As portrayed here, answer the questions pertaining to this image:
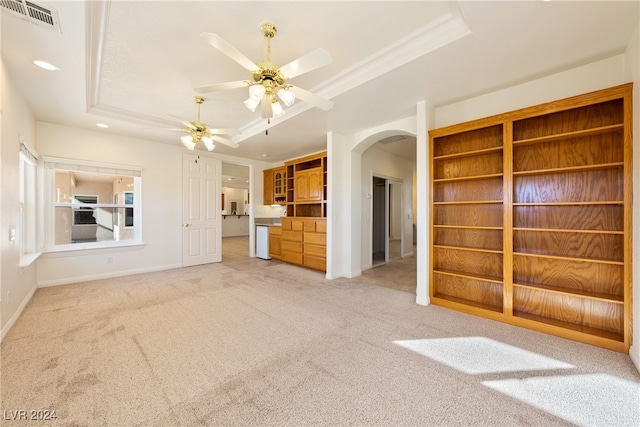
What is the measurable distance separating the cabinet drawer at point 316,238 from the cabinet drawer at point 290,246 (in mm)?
291

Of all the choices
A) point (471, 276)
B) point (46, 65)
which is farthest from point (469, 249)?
point (46, 65)

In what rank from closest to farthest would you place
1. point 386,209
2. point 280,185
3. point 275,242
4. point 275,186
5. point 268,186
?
point 386,209
point 275,242
point 280,185
point 275,186
point 268,186

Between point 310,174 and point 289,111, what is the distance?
1805 mm

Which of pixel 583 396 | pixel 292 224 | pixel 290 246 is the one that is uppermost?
pixel 292 224

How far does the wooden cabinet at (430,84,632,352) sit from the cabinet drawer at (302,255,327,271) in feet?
7.13

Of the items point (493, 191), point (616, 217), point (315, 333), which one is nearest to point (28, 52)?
point (315, 333)

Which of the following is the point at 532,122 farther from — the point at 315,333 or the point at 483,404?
the point at 315,333

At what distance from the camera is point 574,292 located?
236cm

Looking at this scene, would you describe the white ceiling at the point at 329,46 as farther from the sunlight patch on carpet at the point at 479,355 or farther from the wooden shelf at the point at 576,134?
the sunlight patch on carpet at the point at 479,355

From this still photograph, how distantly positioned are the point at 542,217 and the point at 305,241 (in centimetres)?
384

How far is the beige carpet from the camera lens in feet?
4.86

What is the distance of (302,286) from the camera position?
404 centimetres

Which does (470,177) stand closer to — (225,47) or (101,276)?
(225,47)

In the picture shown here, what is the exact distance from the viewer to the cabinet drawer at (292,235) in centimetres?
546
